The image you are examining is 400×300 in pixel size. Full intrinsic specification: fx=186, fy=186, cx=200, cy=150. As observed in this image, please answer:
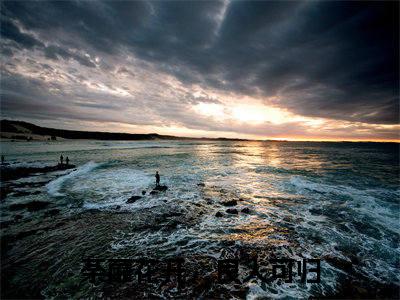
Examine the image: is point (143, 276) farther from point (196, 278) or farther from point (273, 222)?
point (273, 222)

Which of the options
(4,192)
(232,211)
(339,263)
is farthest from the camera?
(4,192)

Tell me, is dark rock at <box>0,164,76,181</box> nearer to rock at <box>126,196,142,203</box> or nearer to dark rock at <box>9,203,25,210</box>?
dark rock at <box>9,203,25,210</box>

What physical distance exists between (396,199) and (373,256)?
41.1 ft

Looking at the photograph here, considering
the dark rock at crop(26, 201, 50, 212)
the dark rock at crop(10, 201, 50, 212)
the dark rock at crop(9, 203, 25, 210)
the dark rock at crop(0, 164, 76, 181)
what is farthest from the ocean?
the dark rock at crop(0, 164, 76, 181)

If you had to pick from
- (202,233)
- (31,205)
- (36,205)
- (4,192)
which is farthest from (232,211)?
(4,192)

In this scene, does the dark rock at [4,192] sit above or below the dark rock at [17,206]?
below

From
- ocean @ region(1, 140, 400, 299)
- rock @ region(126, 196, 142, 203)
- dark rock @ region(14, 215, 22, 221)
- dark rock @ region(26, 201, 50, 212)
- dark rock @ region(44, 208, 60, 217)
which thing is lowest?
dark rock @ region(26, 201, 50, 212)

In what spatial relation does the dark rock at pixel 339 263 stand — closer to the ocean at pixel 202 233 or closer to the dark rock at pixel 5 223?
the ocean at pixel 202 233

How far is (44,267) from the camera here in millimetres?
6652

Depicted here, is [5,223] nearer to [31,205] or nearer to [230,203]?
[31,205]

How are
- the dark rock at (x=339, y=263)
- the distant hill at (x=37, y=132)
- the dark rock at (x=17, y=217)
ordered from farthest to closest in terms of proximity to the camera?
the distant hill at (x=37, y=132)
the dark rock at (x=17, y=217)
the dark rock at (x=339, y=263)

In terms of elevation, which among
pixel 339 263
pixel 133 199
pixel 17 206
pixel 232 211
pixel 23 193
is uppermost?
pixel 339 263

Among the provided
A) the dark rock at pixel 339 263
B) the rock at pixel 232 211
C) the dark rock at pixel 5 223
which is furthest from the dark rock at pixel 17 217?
the dark rock at pixel 339 263

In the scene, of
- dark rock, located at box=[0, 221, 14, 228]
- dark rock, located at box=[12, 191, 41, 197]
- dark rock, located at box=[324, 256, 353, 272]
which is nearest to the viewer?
dark rock, located at box=[324, 256, 353, 272]
